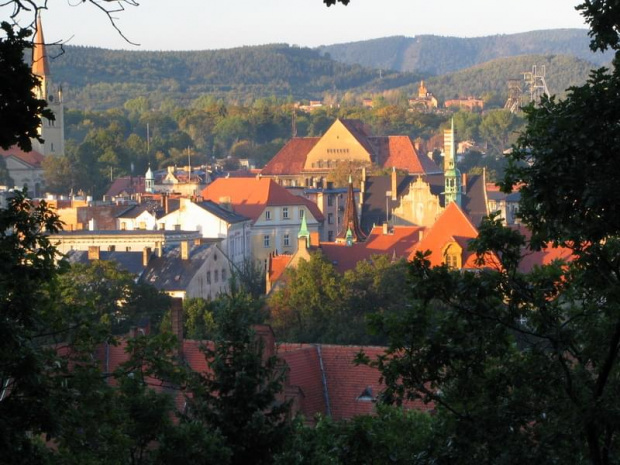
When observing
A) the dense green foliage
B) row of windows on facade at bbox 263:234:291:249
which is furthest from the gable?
the dense green foliage

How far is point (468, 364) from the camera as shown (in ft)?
46.3

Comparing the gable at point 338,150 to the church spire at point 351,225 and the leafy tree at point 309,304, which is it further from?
the leafy tree at point 309,304

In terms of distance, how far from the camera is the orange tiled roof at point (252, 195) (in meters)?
96.5

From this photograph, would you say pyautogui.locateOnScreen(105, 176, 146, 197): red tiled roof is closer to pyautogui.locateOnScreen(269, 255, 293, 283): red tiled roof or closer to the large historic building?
the large historic building

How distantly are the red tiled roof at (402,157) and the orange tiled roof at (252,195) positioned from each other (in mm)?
44488

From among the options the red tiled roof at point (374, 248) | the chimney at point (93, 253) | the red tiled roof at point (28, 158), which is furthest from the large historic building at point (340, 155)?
the chimney at point (93, 253)

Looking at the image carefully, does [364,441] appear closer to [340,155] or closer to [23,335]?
[23,335]

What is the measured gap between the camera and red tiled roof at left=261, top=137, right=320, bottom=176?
145 m

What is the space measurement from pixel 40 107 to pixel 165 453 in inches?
312

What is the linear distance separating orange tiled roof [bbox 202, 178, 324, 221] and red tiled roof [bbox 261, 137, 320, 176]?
138 feet

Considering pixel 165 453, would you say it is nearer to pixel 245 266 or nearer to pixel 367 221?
pixel 245 266

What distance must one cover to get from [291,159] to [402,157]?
9929mm

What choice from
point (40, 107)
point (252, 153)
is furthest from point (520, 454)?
point (252, 153)

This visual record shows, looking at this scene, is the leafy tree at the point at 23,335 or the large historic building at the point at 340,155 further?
the large historic building at the point at 340,155
